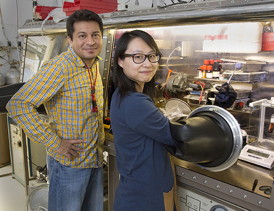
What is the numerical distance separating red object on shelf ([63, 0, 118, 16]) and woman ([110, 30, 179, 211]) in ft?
3.83

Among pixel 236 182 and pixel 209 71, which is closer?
pixel 236 182

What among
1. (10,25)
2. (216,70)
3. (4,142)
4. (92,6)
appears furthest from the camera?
(10,25)

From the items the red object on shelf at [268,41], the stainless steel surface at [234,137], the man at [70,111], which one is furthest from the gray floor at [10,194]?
the red object on shelf at [268,41]

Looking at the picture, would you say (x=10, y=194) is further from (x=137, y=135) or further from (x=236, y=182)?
(x=236, y=182)

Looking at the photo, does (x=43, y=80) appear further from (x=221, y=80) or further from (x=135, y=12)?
(x=221, y=80)

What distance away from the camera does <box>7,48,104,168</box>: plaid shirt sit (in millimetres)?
1535

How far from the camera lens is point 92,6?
2.28 metres

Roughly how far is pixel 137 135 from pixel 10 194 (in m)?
2.57

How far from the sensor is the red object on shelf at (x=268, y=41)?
1.61 m

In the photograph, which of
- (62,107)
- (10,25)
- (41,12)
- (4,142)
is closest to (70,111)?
(62,107)

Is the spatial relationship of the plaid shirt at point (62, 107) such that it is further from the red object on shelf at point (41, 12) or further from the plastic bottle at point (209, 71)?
the red object on shelf at point (41, 12)

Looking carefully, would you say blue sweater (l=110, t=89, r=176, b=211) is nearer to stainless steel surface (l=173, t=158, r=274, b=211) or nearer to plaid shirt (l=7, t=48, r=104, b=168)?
stainless steel surface (l=173, t=158, r=274, b=211)

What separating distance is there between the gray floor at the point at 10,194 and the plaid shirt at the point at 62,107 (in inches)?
61.8

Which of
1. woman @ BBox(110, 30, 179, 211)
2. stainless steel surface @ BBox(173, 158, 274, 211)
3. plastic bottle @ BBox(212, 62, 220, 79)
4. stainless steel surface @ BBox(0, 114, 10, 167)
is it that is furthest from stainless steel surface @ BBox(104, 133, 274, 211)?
stainless steel surface @ BBox(0, 114, 10, 167)
